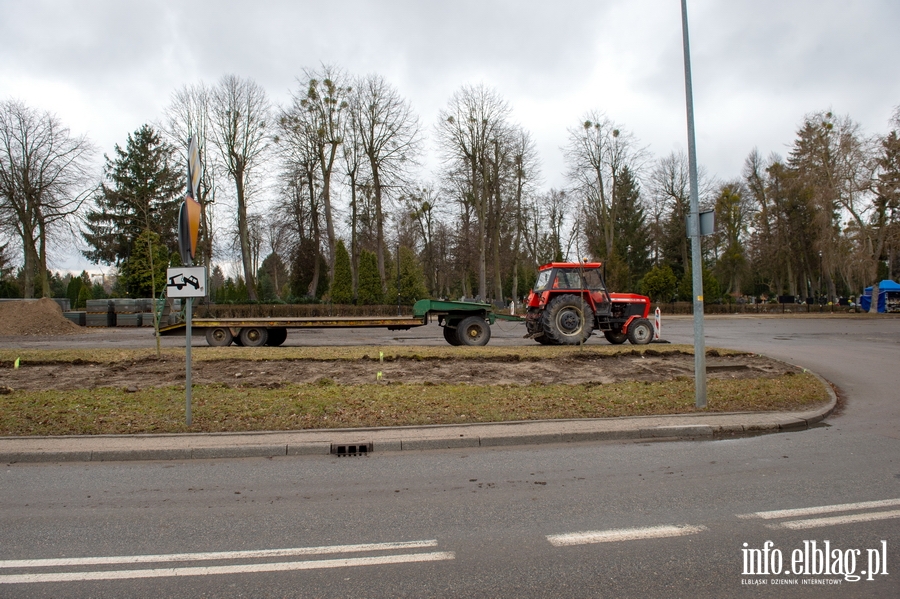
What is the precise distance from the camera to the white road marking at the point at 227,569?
3801mm

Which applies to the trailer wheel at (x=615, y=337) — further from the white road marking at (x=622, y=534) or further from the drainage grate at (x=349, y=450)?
the white road marking at (x=622, y=534)

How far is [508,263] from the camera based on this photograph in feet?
192

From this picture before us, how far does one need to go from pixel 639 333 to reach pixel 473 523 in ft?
52.7

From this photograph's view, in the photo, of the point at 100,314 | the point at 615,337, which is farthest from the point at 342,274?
the point at 615,337

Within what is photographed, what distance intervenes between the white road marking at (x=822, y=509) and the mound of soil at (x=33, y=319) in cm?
2983

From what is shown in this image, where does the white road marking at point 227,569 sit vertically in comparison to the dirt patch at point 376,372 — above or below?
below

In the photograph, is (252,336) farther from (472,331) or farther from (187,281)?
(187,281)

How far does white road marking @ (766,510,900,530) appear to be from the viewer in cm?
460

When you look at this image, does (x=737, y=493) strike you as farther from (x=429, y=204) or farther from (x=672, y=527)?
(x=429, y=204)

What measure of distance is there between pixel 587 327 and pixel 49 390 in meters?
14.3

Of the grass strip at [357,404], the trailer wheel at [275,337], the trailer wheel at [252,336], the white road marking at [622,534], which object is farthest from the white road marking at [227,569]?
the trailer wheel at [275,337]

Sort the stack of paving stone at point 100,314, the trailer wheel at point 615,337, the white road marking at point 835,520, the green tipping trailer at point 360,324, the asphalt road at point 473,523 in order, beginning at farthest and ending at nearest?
the stack of paving stone at point 100,314
the trailer wheel at point 615,337
the green tipping trailer at point 360,324
the white road marking at point 835,520
the asphalt road at point 473,523

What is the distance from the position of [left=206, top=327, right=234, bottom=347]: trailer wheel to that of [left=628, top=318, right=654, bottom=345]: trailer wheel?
13261 millimetres

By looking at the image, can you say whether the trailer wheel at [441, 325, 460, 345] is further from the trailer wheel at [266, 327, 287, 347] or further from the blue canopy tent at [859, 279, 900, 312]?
the blue canopy tent at [859, 279, 900, 312]
